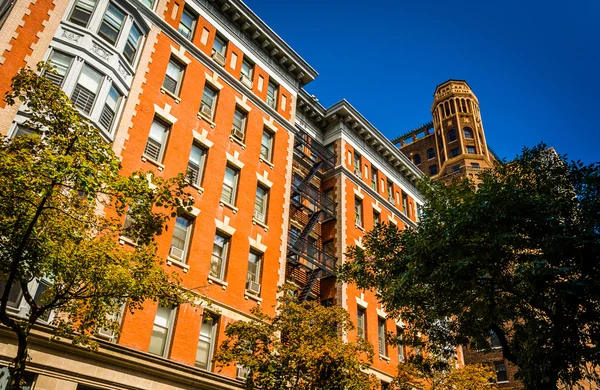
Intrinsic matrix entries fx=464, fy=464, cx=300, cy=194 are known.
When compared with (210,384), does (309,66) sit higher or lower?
higher

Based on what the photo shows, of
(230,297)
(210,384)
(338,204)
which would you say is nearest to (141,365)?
(210,384)

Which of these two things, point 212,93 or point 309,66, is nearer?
point 212,93

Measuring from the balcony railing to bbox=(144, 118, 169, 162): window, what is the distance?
9.86 metres

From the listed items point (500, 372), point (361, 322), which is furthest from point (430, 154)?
point (361, 322)

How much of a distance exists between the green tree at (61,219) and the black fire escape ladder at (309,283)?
1660 cm

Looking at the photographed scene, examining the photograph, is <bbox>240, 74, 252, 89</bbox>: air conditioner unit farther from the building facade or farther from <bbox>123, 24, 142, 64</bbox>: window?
<bbox>123, 24, 142, 64</bbox>: window

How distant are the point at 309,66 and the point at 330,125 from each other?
5900 millimetres

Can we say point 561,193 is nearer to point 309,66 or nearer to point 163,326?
point 163,326

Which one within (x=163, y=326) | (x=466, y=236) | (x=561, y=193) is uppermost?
(x=561, y=193)

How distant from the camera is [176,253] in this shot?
20.1 metres

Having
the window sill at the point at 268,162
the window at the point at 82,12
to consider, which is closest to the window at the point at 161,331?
the window sill at the point at 268,162

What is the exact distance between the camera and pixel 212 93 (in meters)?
26.3

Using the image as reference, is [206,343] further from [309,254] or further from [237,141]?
[309,254]

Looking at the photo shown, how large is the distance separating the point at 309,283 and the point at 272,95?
1255 centimetres
